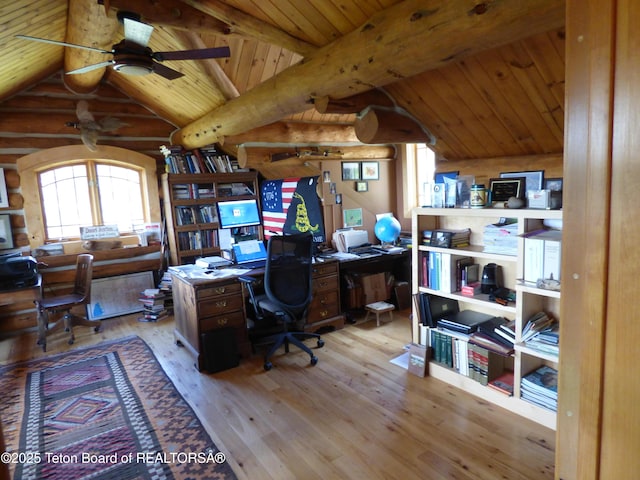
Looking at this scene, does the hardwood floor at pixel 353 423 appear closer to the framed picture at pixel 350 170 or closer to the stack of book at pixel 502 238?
the stack of book at pixel 502 238

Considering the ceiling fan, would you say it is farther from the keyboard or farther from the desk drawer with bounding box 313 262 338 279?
the desk drawer with bounding box 313 262 338 279

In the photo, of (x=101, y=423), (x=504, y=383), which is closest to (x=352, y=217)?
(x=504, y=383)

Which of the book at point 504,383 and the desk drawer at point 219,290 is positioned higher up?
the desk drawer at point 219,290

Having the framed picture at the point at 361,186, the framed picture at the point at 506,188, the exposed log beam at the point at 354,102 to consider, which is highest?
the exposed log beam at the point at 354,102

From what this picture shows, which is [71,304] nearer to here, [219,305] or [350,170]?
[219,305]

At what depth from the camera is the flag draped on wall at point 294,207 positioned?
15.1 ft

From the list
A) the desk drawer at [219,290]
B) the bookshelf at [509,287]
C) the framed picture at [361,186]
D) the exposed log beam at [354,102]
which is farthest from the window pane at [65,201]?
the bookshelf at [509,287]

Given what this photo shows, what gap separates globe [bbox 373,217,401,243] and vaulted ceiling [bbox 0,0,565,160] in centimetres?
189

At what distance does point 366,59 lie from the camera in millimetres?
2213

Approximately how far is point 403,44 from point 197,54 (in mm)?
1441

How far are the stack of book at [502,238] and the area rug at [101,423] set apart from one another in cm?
219

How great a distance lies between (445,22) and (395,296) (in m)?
3.63

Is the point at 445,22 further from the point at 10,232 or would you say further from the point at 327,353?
the point at 10,232

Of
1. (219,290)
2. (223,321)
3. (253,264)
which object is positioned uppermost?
(253,264)
